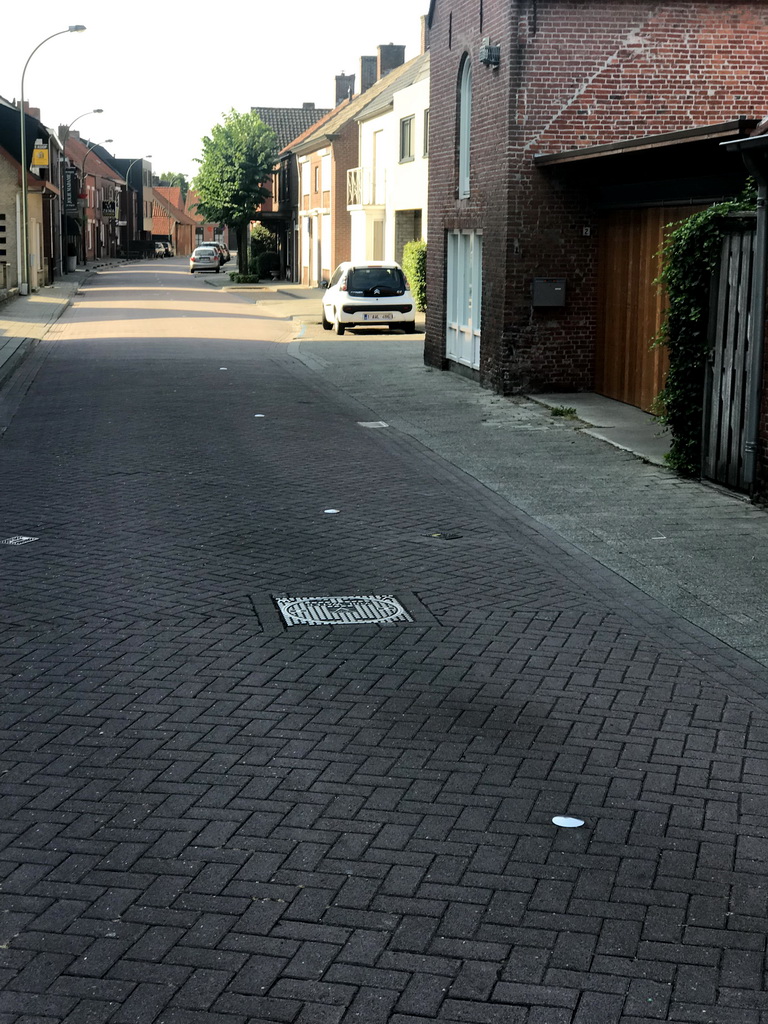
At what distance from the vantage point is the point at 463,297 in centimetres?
1980

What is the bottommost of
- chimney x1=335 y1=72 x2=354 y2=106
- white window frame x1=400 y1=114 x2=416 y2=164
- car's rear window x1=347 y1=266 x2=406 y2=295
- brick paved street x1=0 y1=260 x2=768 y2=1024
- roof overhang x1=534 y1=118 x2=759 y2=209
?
brick paved street x1=0 y1=260 x2=768 y2=1024

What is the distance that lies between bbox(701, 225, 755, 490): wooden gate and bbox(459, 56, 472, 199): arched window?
29.3 ft

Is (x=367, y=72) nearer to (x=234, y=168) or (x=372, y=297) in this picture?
(x=234, y=168)

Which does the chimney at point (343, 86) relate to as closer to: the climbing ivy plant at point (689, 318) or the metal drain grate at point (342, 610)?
the climbing ivy plant at point (689, 318)

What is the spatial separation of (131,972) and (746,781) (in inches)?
102

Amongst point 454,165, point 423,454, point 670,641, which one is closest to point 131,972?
point 670,641

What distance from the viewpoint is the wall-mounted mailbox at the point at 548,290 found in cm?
1675

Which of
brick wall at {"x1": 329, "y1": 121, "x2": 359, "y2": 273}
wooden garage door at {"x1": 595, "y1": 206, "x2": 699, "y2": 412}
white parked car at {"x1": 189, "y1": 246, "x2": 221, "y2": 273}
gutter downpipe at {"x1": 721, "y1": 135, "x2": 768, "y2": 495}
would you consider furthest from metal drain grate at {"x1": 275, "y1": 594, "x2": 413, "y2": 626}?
white parked car at {"x1": 189, "y1": 246, "x2": 221, "y2": 273}

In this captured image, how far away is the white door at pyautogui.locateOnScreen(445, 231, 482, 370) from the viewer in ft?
61.7

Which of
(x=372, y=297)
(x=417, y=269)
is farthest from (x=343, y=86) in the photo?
(x=372, y=297)

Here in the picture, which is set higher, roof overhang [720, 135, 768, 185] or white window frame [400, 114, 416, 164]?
white window frame [400, 114, 416, 164]

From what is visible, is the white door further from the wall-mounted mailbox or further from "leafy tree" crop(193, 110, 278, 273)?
"leafy tree" crop(193, 110, 278, 273)

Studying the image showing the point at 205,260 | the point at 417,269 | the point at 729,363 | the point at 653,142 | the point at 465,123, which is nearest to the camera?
the point at 729,363

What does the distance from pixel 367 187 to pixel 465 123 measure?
26.2 m
